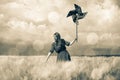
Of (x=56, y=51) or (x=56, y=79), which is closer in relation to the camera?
(x=56, y=79)

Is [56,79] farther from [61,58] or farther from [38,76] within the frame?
[61,58]

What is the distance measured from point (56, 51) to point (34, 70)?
199cm

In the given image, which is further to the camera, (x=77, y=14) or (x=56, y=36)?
(x=77, y=14)

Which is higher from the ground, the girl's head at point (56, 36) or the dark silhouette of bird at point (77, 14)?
the dark silhouette of bird at point (77, 14)

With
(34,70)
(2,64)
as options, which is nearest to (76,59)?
(34,70)

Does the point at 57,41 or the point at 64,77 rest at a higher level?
the point at 57,41

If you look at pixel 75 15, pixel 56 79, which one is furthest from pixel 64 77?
pixel 75 15

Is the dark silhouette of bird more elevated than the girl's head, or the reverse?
the dark silhouette of bird

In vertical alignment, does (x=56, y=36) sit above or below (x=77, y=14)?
below

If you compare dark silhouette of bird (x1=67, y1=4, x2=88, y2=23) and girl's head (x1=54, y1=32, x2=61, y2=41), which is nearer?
girl's head (x1=54, y1=32, x2=61, y2=41)

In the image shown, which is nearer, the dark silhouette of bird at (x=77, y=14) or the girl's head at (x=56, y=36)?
the girl's head at (x=56, y=36)

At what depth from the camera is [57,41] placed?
23828 millimetres

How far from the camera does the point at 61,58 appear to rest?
79.0ft

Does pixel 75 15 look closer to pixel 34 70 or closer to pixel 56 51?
pixel 56 51
